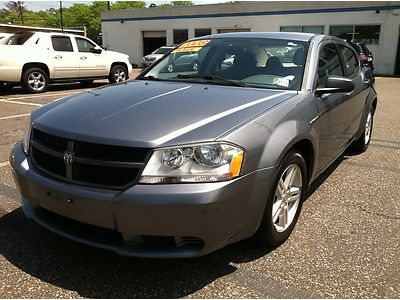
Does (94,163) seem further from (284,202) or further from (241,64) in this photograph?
(241,64)

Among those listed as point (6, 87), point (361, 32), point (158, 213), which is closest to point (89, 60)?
point (6, 87)

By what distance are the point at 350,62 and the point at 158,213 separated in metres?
3.48

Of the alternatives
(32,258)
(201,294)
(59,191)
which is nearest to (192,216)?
(201,294)

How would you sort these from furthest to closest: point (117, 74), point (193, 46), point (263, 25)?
1. point (263, 25)
2. point (117, 74)
3. point (193, 46)

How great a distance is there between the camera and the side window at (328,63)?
12.2ft

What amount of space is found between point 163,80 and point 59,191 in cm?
171

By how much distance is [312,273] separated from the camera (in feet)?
8.98

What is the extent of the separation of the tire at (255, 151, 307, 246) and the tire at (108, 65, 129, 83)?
1152cm

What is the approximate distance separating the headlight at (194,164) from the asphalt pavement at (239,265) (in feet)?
2.31

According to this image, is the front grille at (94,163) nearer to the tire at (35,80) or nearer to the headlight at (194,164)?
the headlight at (194,164)

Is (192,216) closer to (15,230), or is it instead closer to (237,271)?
(237,271)

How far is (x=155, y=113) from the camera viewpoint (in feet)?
9.04

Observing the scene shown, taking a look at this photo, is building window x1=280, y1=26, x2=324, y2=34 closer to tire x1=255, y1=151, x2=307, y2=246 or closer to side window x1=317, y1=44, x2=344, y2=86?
side window x1=317, y1=44, x2=344, y2=86

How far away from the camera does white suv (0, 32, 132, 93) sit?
11.2m
